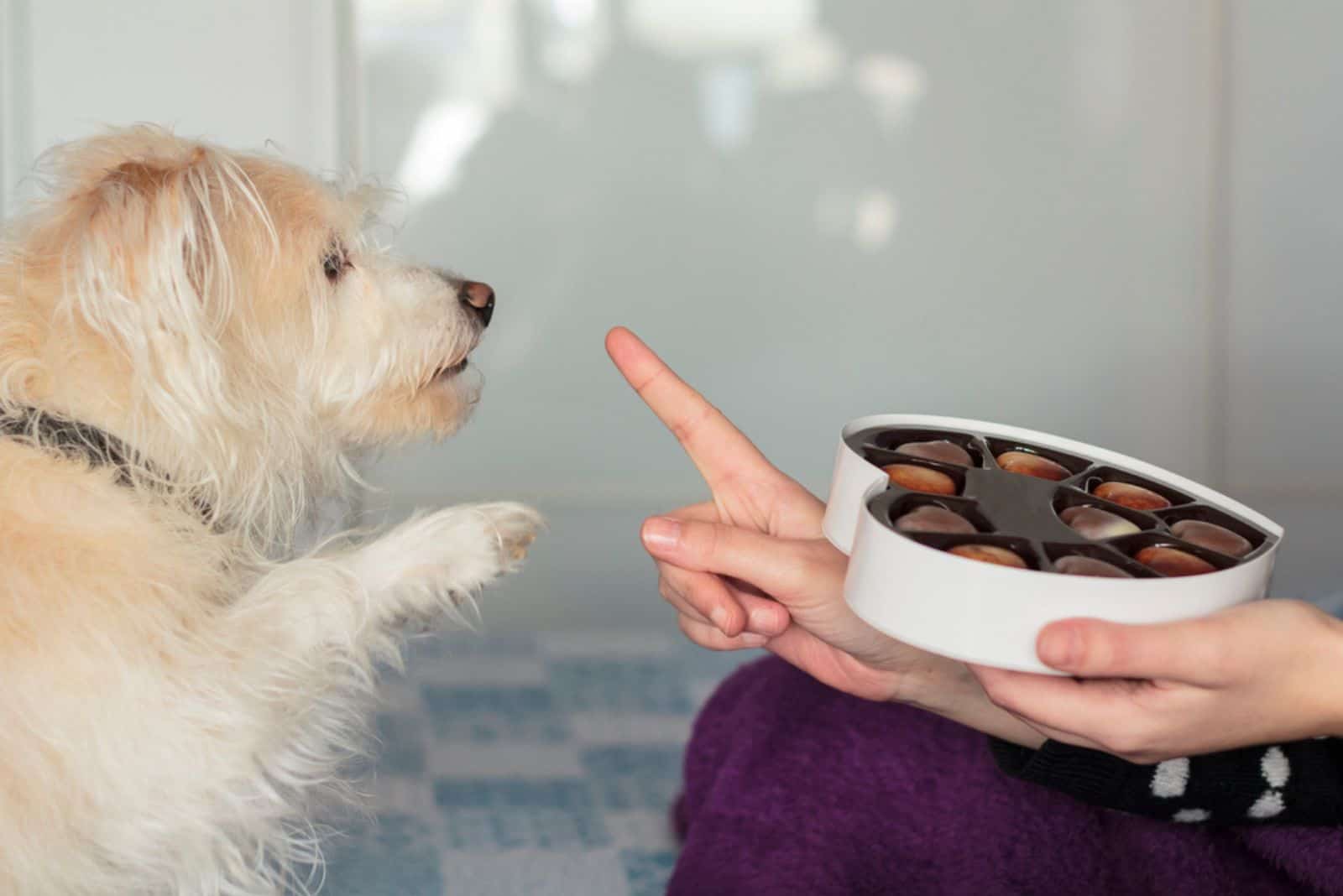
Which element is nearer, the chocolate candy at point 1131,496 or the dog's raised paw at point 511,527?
the chocolate candy at point 1131,496

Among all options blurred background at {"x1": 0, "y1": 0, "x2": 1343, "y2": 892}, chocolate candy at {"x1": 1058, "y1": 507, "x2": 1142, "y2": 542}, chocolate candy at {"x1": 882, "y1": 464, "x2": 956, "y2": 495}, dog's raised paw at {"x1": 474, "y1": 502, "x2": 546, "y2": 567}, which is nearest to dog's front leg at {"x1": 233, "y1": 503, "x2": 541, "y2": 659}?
dog's raised paw at {"x1": 474, "y1": 502, "x2": 546, "y2": 567}

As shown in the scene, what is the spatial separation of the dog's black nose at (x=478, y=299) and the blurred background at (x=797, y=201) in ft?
5.14

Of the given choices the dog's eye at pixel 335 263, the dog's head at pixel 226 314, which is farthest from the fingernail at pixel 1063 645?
the dog's eye at pixel 335 263

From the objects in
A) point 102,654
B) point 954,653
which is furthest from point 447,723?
point 954,653

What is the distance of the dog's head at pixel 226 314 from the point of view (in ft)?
3.57

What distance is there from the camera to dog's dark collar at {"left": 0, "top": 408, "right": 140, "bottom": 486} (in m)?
1.05

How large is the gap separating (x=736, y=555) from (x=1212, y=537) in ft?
1.12

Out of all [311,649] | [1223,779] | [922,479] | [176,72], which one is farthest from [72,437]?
[176,72]

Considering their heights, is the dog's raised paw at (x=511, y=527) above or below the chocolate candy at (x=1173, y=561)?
below

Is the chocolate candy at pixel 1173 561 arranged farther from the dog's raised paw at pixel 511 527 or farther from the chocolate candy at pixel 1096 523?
the dog's raised paw at pixel 511 527

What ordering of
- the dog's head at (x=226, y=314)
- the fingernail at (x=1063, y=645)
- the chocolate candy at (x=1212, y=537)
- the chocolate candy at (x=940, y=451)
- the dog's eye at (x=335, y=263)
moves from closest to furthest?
the fingernail at (x=1063, y=645), the chocolate candy at (x=1212, y=537), the chocolate candy at (x=940, y=451), the dog's head at (x=226, y=314), the dog's eye at (x=335, y=263)

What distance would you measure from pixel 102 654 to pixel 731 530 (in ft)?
1.55

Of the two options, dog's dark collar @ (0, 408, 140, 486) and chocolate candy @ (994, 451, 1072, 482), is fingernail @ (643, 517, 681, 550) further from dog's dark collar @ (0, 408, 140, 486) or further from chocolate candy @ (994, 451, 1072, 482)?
dog's dark collar @ (0, 408, 140, 486)

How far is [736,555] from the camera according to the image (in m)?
1.03
